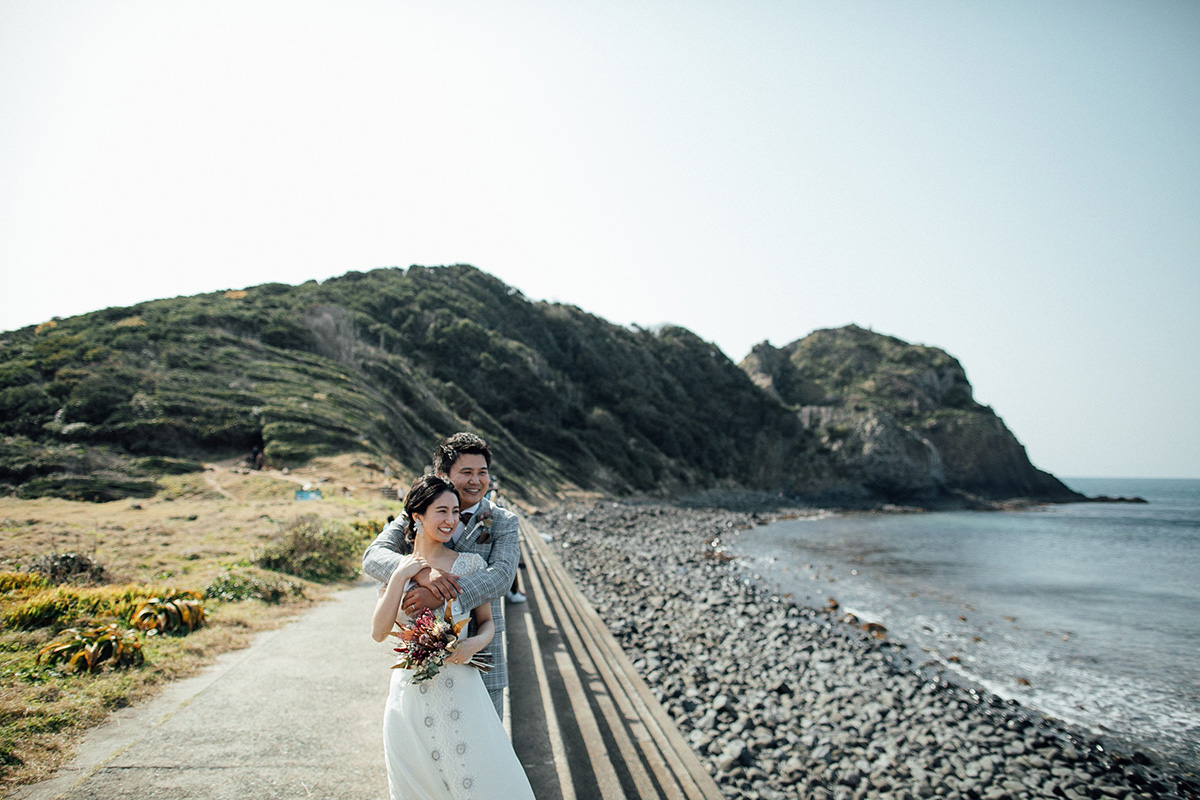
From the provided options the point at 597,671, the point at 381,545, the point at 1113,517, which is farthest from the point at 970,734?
the point at 1113,517

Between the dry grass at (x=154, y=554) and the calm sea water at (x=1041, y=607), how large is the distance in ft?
38.0

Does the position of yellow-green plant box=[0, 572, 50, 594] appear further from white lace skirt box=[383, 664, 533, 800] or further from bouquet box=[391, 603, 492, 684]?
bouquet box=[391, 603, 492, 684]

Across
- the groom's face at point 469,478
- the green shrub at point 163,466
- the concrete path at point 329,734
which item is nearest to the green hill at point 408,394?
the green shrub at point 163,466

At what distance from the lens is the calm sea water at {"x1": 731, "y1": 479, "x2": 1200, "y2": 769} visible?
9.51m

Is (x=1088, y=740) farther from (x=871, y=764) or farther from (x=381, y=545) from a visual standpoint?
(x=381, y=545)

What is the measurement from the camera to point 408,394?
3866cm

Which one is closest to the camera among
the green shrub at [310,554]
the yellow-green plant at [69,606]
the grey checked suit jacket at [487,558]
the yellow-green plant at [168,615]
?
the grey checked suit jacket at [487,558]

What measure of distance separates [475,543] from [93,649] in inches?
155

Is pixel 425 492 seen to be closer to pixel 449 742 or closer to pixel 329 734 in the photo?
pixel 449 742

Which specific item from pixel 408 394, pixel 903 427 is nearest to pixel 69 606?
pixel 408 394

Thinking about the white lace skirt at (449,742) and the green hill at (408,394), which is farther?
the green hill at (408,394)

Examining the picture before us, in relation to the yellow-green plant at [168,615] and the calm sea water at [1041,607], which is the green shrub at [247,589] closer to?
the yellow-green plant at [168,615]

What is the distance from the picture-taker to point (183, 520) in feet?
→ 39.5

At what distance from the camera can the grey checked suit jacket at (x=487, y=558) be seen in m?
2.39
